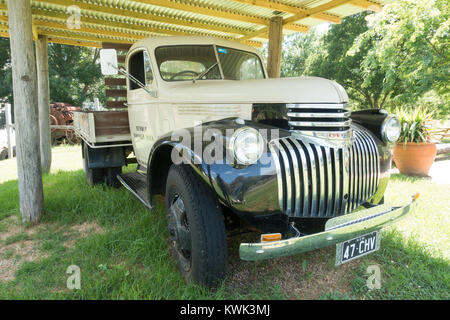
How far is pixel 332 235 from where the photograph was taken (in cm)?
170

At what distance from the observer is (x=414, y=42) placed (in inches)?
366

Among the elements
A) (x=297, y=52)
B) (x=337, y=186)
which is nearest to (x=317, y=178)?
(x=337, y=186)

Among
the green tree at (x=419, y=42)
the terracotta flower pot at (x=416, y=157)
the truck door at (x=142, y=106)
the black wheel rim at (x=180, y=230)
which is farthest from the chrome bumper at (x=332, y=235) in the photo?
the green tree at (x=419, y=42)

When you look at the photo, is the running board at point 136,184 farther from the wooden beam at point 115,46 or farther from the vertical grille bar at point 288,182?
the wooden beam at point 115,46

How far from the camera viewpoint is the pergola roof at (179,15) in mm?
4467

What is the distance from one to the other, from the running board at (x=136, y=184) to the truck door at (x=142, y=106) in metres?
0.19

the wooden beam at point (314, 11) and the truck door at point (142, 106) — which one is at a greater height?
the wooden beam at point (314, 11)

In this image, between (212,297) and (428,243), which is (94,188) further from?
(428,243)

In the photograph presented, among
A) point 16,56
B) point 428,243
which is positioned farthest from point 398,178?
Result: point 16,56

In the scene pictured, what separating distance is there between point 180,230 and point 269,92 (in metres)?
1.18

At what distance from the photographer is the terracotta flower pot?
4957 millimetres

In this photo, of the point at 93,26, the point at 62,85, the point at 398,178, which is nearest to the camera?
the point at 398,178

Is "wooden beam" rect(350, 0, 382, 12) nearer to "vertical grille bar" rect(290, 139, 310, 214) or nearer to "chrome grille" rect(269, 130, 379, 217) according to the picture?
"chrome grille" rect(269, 130, 379, 217)

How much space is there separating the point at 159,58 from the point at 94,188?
2.21 m
